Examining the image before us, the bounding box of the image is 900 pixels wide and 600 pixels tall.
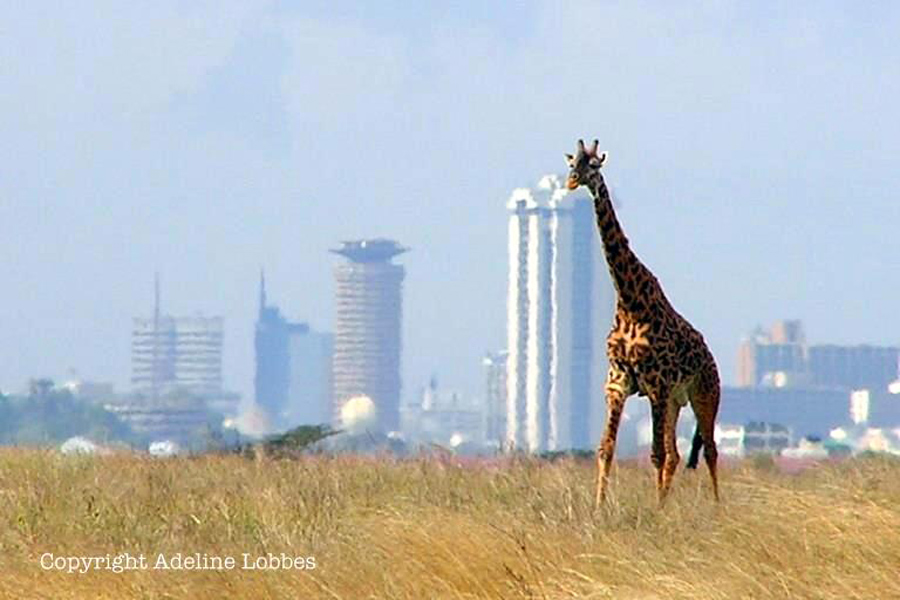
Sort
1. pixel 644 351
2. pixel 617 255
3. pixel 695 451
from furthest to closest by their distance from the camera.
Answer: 1. pixel 695 451
2. pixel 617 255
3. pixel 644 351

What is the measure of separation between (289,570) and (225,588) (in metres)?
0.42

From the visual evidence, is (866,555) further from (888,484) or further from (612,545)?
(888,484)

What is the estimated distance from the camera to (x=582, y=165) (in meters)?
17.3

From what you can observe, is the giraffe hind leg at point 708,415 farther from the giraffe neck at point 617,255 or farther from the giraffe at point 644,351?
the giraffe neck at point 617,255

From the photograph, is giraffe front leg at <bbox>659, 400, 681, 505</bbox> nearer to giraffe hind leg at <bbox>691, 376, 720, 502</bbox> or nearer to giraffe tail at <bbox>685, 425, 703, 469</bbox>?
giraffe hind leg at <bbox>691, 376, 720, 502</bbox>

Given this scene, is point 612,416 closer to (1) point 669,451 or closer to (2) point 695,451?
(1) point 669,451

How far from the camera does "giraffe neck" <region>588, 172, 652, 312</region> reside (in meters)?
17.5

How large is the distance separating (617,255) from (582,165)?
88 centimetres

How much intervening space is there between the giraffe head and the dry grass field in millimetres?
2099

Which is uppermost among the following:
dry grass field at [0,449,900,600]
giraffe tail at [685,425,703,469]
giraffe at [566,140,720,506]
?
giraffe at [566,140,720,506]

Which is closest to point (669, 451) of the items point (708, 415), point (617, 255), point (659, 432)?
point (659, 432)

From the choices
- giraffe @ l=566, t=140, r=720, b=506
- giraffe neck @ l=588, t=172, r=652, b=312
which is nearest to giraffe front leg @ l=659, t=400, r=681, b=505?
giraffe @ l=566, t=140, r=720, b=506

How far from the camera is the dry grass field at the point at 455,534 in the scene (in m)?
12.7

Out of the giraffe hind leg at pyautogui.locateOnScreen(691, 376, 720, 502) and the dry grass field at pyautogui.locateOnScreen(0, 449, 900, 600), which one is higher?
the giraffe hind leg at pyautogui.locateOnScreen(691, 376, 720, 502)
